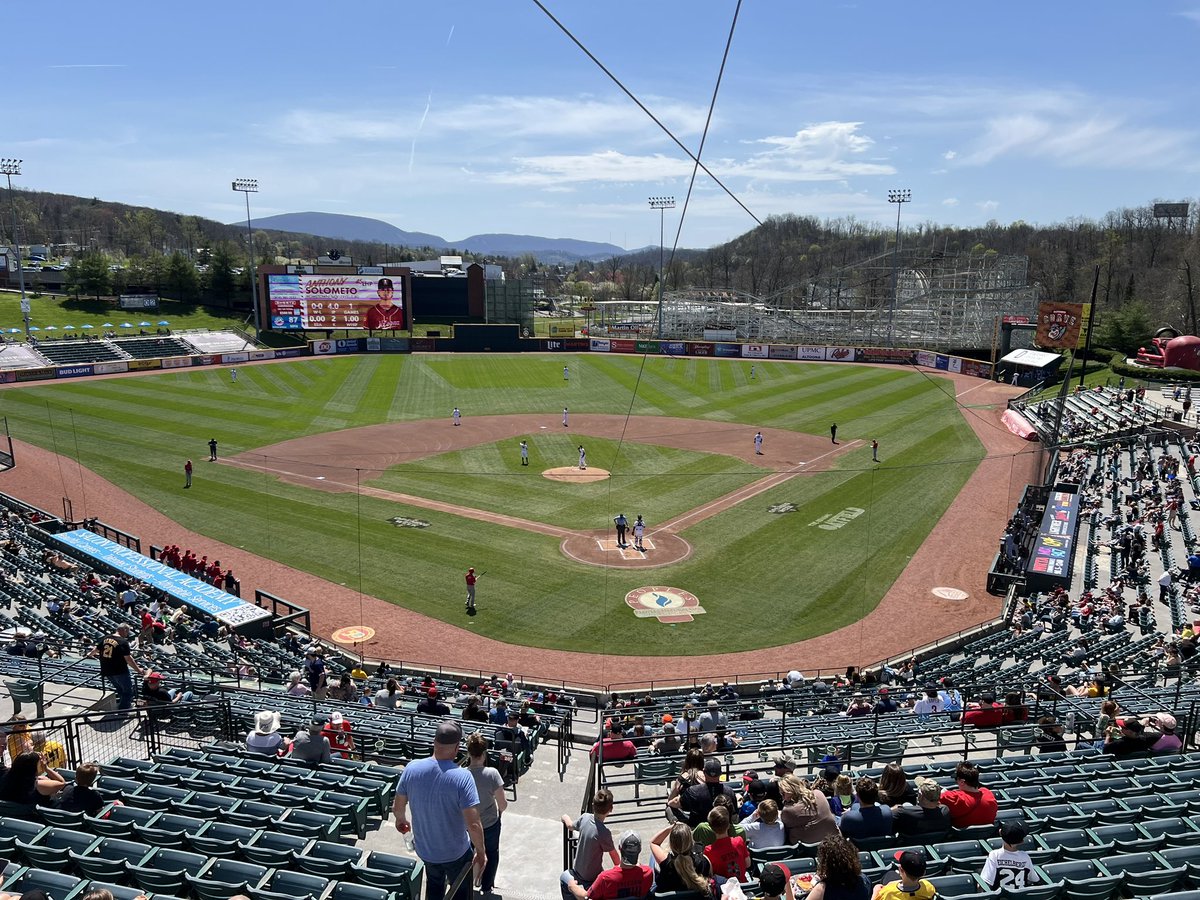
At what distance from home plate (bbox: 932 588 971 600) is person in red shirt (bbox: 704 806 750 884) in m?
20.9

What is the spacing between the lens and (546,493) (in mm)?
34312

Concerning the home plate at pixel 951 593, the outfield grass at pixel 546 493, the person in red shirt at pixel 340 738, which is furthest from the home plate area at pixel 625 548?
the person in red shirt at pixel 340 738

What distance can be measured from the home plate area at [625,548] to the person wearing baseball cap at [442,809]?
21206 millimetres

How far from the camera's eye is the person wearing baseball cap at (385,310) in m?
81.2

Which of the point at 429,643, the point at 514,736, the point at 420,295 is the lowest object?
the point at 429,643

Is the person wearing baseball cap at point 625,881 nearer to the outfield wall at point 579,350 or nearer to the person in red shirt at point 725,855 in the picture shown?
the person in red shirt at point 725,855

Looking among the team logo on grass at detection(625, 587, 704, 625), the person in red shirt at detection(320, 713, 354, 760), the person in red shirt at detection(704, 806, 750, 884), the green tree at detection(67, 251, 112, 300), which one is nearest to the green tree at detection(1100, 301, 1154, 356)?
the team logo on grass at detection(625, 587, 704, 625)

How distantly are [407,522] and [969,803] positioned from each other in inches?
1007

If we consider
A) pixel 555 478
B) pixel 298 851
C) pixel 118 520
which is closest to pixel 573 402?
pixel 555 478

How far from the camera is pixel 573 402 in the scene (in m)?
56.9

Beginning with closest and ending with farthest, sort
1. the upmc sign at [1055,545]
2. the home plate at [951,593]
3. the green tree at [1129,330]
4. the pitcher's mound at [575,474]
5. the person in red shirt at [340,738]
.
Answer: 1. the person in red shirt at [340,738]
2. the upmc sign at [1055,545]
3. the home plate at [951,593]
4. the pitcher's mound at [575,474]
5. the green tree at [1129,330]

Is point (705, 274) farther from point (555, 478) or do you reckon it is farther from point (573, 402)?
point (555, 478)

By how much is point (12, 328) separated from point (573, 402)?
67920 mm

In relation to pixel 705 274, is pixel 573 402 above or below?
below
